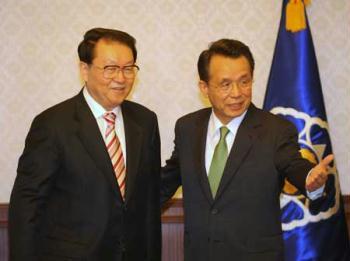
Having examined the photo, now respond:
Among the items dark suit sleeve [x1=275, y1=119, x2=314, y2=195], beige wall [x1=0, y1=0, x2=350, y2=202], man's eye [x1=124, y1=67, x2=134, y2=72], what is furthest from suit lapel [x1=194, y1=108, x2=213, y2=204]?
beige wall [x1=0, y1=0, x2=350, y2=202]

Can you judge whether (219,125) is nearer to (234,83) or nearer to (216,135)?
(216,135)

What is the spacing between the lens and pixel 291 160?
220cm

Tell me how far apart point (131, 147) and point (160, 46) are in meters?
1.51

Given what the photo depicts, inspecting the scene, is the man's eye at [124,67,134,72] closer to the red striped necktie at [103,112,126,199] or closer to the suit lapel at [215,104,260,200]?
the red striped necktie at [103,112,126,199]

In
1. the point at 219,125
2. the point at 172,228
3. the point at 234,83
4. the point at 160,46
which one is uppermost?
the point at 160,46

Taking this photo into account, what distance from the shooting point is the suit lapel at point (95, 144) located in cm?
221

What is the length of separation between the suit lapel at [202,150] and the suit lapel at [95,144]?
0.38 meters

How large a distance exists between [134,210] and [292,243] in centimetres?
145

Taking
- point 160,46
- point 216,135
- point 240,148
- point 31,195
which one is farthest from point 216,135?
point 160,46

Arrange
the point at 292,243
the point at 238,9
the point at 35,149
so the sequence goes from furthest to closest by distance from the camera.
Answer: the point at 238,9 → the point at 292,243 → the point at 35,149

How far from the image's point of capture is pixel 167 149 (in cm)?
375

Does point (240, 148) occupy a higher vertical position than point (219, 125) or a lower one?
lower

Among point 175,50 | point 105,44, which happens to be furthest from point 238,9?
point 105,44

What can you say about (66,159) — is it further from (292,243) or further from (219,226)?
(292,243)
